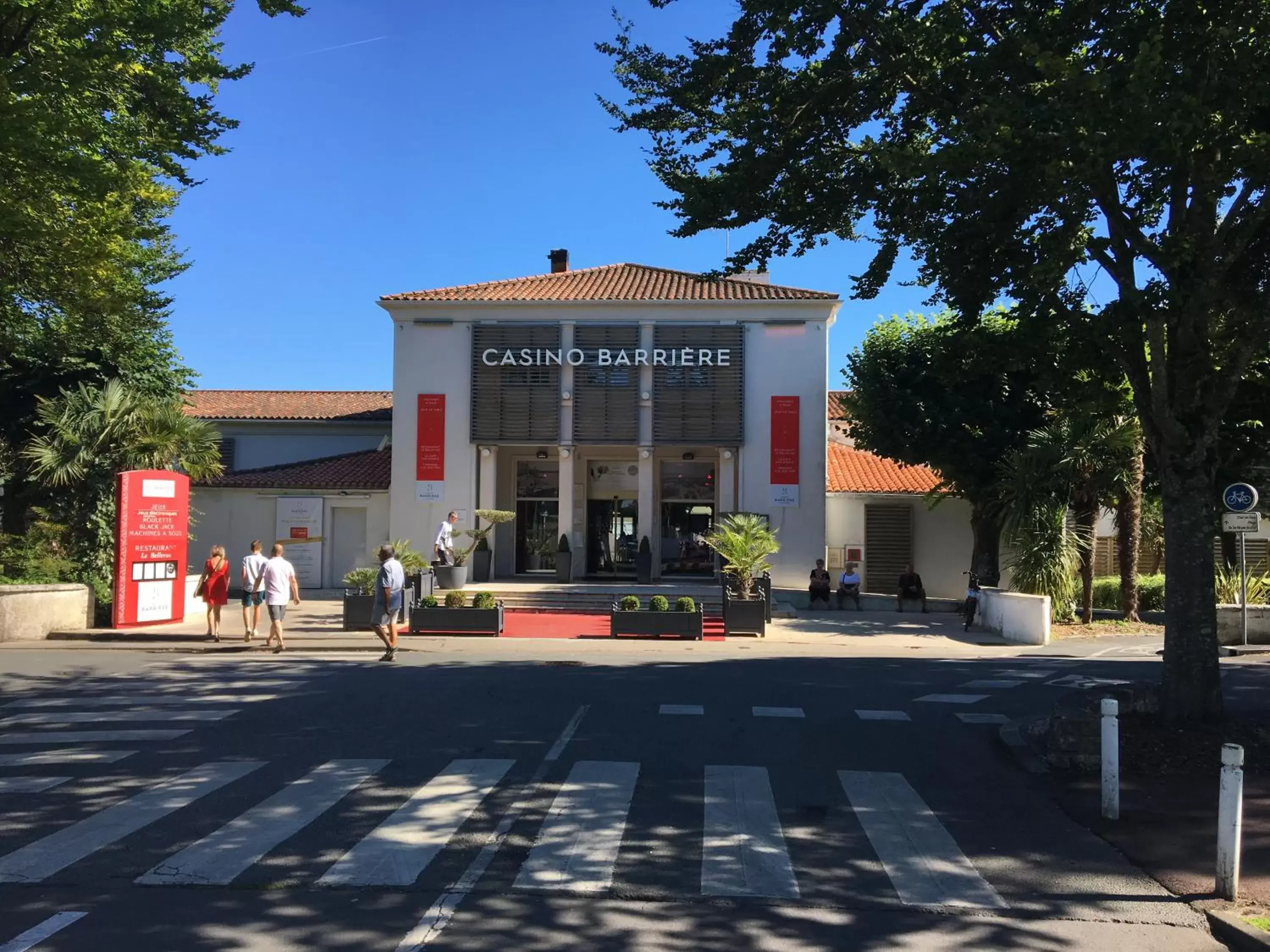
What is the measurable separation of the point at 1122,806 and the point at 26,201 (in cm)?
1391

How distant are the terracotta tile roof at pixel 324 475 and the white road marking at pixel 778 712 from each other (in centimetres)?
1775

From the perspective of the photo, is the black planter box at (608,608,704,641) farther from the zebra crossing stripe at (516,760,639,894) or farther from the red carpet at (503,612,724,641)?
the zebra crossing stripe at (516,760,639,894)

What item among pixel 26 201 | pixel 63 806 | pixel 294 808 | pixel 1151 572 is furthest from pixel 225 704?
pixel 1151 572

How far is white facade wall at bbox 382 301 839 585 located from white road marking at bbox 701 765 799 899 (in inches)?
680

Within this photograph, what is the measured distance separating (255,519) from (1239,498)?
75.1ft

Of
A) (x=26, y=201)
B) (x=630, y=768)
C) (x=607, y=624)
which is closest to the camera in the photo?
(x=630, y=768)

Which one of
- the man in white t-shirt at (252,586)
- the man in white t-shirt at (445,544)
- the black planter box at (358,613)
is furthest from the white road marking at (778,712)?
the man in white t-shirt at (445,544)

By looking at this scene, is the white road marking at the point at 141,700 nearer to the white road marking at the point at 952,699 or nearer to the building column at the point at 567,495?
the white road marking at the point at 952,699

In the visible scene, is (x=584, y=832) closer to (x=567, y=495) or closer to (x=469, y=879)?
(x=469, y=879)

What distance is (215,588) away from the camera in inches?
635

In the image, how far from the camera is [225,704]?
10383mm

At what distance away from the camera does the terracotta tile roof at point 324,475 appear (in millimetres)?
26438

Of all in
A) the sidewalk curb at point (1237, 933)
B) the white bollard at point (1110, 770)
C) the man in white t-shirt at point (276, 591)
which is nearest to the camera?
the sidewalk curb at point (1237, 933)

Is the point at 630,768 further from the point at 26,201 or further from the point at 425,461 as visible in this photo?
the point at 425,461
